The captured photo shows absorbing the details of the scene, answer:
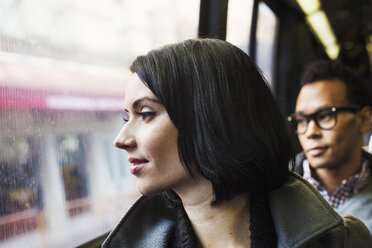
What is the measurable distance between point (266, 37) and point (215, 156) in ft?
10.7

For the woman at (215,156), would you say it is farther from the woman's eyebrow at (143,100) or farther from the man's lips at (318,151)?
the man's lips at (318,151)

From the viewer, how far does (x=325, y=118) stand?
5.82 feet

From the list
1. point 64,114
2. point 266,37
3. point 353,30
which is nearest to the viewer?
point 64,114

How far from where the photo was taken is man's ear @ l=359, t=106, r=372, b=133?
6.17 feet

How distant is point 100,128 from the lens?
5.41 feet

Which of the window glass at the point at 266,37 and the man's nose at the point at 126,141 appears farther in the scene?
the window glass at the point at 266,37

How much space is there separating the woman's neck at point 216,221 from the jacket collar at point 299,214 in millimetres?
93

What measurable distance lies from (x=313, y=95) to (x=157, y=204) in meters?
1.10

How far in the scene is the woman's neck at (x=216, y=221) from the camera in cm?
94

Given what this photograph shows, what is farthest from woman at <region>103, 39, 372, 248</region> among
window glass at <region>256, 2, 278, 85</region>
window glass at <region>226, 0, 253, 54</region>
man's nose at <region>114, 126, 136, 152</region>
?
window glass at <region>256, 2, 278, 85</region>

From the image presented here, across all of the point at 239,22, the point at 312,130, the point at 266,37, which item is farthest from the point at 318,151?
the point at 266,37

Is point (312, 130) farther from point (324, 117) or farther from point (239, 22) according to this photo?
point (239, 22)

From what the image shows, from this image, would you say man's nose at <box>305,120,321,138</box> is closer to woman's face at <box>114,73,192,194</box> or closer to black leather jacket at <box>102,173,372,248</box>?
black leather jacket at <box>102,173,372,248</box>

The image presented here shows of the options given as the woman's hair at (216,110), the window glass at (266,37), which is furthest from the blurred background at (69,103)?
the window glass at (266,37)
